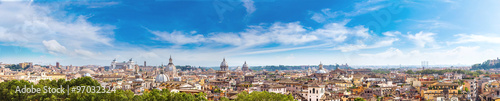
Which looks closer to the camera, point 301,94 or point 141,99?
point 141,99

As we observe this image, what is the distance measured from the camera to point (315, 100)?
109ft

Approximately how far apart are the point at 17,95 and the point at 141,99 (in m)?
8.63

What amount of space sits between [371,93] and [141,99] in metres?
24.4

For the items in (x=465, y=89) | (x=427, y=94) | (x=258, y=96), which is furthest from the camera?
(x=465, y=89)

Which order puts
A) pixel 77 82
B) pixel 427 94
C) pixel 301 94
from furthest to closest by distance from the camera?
pixel 427 94, pixel 301 94, pixel 77 82

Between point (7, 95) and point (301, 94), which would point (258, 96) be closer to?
point (301, 94)

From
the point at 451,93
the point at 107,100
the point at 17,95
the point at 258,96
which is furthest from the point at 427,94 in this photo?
the point at 17,95

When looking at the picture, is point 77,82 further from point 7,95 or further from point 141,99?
point 141,99

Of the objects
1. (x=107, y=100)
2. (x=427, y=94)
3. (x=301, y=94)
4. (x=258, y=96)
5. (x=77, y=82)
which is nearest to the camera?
(x=107, y=100)

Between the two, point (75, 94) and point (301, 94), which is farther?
point (301, 94)

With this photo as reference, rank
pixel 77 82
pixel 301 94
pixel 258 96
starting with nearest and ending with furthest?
pixel 258 96
pixel 77 82
pixel 301 94

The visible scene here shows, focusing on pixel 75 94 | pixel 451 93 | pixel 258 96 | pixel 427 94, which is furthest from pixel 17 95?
pixel 451 93

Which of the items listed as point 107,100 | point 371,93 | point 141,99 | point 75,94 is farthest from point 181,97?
point 371,93

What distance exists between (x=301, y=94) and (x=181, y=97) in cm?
1470
